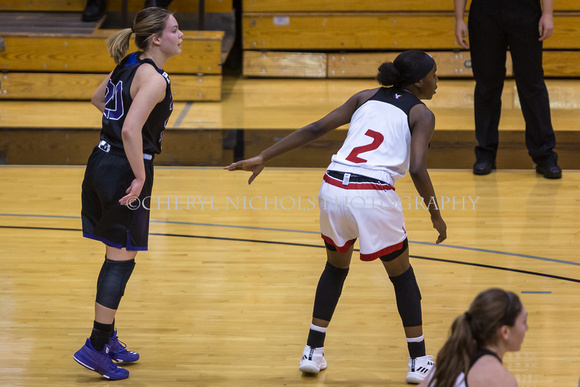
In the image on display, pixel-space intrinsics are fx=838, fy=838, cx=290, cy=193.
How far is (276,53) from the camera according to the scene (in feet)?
31.3

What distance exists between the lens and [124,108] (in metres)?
2.95

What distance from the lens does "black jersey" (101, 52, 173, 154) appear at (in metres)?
2.95

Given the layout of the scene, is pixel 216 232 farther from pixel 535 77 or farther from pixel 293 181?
pixel 535 77

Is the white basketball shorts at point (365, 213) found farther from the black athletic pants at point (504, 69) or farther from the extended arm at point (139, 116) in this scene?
the black athletic pants at point (504, 69)

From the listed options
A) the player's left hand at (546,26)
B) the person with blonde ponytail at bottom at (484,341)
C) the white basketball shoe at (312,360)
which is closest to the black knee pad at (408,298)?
the white basketball shoe at (312,360)

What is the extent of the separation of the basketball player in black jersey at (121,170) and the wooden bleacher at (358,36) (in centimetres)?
654

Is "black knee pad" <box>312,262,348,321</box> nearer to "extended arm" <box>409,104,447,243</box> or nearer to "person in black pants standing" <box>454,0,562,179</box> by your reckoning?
"extended arm" <box>409,104,447,243</box>

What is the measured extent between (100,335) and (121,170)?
23.8 inches

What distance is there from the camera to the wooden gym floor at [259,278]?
10.5 feet

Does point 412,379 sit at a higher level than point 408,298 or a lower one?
lower

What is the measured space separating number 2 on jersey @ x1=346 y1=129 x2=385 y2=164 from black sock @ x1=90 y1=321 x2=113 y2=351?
3.50 feet

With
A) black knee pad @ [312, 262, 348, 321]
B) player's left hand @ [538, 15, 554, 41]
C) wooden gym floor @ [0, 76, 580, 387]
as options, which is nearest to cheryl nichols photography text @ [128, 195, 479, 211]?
wooden gym floor @ [0, 76, 580, 387]

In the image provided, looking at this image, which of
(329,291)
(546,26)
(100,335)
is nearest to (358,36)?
(546,26)

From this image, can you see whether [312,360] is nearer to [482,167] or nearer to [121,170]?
[121,170]
